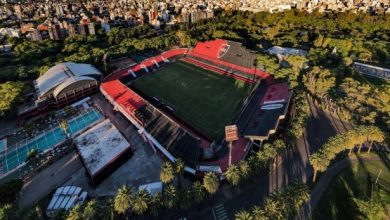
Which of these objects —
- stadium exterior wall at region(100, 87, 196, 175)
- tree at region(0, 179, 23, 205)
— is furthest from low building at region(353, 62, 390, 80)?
tree at region(0, 179, 23, 205)

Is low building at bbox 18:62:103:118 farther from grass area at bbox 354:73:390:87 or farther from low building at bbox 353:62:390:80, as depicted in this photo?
low building at bbox 353:62:390:80

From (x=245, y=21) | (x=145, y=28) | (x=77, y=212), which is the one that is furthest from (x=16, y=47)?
(x=245, y=21)

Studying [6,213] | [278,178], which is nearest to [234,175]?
[278,178]

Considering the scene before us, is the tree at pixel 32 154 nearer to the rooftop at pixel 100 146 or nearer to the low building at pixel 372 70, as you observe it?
the rooftop at pixel 100 146

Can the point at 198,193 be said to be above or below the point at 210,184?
below

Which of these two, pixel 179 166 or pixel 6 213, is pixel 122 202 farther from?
pixel 6 213

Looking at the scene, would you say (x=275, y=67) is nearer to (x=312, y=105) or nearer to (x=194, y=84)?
(x=312, y=105)

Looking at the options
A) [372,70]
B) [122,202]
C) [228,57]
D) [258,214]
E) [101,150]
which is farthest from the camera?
[228,57]
